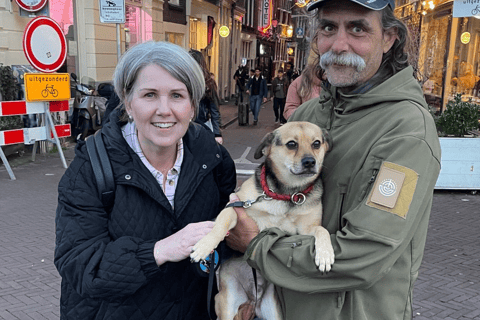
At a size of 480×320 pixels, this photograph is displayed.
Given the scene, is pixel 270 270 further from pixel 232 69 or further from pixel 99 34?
pixel 232 69

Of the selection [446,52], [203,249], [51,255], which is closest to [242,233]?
[203,249]

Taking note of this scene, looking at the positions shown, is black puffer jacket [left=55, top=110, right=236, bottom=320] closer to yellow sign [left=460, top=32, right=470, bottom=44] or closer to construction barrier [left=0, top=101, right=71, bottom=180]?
construction barrier [left=0, top=101, right=71, bottom=180]

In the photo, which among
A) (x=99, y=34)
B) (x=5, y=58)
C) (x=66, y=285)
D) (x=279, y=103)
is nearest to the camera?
(x=66, y=285)

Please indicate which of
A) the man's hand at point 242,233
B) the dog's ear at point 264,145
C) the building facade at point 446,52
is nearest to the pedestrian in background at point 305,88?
the dog's ear at point 264,145

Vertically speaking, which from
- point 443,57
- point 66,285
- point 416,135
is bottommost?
point 66,285

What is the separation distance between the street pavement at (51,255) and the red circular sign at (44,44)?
218 cm

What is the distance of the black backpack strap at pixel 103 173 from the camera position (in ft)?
6.03

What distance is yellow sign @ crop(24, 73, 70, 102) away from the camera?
8.54 meters

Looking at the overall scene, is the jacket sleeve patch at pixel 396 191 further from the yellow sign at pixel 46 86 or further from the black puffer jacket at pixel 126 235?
the yellow sign at pixel 46 86

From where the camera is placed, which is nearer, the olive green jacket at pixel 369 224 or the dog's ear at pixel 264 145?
the olive green jacket at pixel 369 224

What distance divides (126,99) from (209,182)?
559mm

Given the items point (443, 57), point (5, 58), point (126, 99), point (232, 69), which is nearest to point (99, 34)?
point (5, 58)

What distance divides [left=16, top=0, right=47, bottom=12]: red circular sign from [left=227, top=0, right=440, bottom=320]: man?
27.9 feet

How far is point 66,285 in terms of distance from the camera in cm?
195
